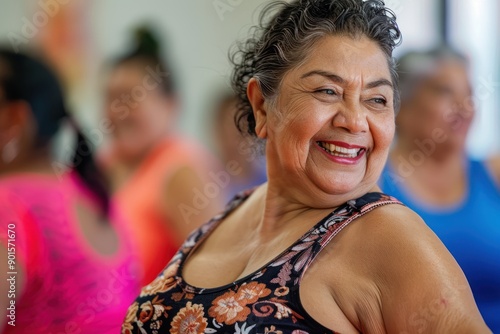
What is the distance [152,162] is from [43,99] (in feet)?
2.68

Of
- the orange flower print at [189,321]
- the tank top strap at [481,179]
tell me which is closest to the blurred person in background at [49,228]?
the orange flower print at [189,321]

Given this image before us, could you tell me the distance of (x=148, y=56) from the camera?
3662mm

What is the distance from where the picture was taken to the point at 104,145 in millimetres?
3633

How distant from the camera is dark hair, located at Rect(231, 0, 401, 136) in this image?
1.37 m

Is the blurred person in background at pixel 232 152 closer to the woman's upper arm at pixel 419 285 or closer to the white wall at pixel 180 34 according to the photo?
the white wall at pixel 180 34

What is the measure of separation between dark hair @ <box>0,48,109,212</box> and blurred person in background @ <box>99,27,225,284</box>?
37 cm

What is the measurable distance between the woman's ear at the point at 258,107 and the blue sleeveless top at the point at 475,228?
1.03 m

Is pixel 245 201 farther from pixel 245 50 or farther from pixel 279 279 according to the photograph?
pixel 279 279

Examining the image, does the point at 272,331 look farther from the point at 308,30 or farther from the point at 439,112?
the point at 439,112

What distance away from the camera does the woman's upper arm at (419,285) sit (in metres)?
1.10

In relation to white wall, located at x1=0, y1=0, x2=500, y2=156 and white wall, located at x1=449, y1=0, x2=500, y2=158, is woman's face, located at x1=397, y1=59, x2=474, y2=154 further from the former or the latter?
white wall, located at x1=0, y1=0, x2=500, y2=156

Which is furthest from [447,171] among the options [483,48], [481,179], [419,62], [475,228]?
[483,48]

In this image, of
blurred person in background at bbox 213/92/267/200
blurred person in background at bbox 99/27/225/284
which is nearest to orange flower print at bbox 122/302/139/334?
blurred person in background at bbox 99/27/225/284

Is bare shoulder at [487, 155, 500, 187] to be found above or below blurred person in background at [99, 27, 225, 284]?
above
